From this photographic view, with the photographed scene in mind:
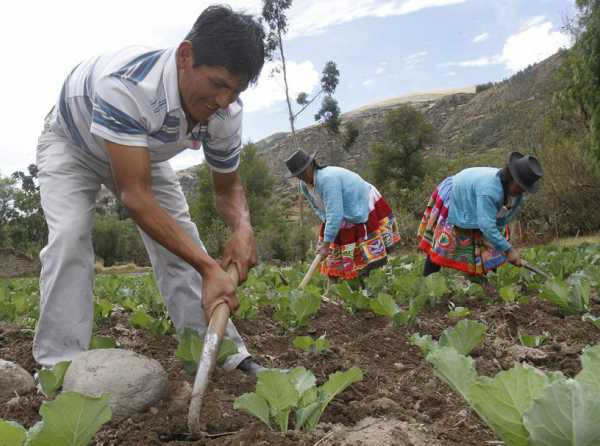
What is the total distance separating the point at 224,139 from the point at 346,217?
3.16 meters

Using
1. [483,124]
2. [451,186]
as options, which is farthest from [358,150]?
[451,186]

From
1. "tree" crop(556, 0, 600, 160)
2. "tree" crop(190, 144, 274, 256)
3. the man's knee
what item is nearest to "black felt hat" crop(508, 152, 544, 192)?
the man's knee

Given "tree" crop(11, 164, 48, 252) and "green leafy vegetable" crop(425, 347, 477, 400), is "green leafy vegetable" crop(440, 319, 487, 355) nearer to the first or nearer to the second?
"green leafy vegetable" crop(425, 347, 477, 400)

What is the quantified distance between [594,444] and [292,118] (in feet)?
96.4

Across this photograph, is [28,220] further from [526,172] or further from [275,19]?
[526,172]

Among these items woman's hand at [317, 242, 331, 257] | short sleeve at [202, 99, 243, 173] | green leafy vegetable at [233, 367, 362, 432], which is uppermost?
short sleeve at [202, 99, 243, 173]

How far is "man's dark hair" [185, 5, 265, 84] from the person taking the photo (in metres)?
2.26

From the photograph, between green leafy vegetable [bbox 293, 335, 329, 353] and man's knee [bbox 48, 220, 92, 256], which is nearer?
man's knee [bbox 48, 220, 92, 256]

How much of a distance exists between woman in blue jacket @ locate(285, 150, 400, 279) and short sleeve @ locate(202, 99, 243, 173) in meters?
2.64

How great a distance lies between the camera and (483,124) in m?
64.6

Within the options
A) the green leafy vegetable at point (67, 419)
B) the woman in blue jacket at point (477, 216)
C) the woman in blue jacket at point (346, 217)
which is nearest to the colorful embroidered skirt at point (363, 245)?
the woman in blue jacket at point (346, 217)

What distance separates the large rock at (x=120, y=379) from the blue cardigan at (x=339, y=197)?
11.2 feet

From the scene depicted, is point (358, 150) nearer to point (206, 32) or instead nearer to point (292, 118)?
point (292, 118)

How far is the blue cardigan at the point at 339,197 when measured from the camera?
18.4 feet
